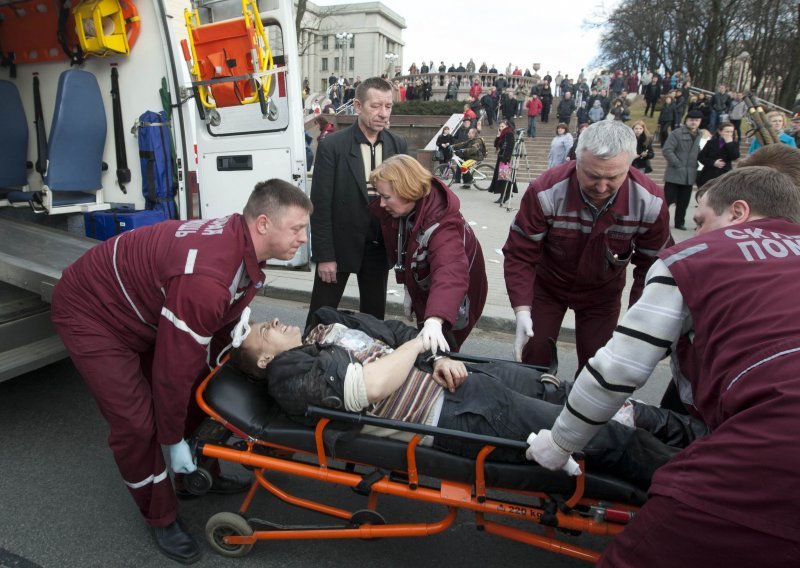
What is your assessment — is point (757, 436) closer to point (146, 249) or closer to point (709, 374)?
point (709, 374)

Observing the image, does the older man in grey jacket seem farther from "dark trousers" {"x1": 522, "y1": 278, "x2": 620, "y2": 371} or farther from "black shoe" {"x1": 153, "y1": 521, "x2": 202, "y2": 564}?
"black shoe" {"x1": 153, "y1": 521, "x2": 202, "y2": 564}

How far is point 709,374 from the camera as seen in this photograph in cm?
136

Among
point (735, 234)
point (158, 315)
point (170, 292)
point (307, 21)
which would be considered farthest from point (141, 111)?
point (307, 21)

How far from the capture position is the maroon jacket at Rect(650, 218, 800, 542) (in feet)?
3.80

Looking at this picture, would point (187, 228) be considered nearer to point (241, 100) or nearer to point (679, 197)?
point (241, 100)

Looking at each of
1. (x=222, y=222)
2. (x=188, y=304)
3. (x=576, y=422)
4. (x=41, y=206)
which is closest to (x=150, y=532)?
(x=188, y=304)

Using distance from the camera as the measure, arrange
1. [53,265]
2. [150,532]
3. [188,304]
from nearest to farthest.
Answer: [188,304] → [150,532] → [53,265]

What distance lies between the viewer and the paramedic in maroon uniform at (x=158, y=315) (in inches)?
81.0

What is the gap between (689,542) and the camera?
1.26 meters

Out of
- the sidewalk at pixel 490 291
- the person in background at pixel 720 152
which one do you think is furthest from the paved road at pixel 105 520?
the person in background at pixel 720 152

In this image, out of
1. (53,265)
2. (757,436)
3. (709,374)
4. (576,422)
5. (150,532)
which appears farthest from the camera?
(53,265)

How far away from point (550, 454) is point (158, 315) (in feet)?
5.19

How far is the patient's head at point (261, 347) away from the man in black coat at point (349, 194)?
114cm

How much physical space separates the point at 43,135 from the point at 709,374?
5550 millimetres
